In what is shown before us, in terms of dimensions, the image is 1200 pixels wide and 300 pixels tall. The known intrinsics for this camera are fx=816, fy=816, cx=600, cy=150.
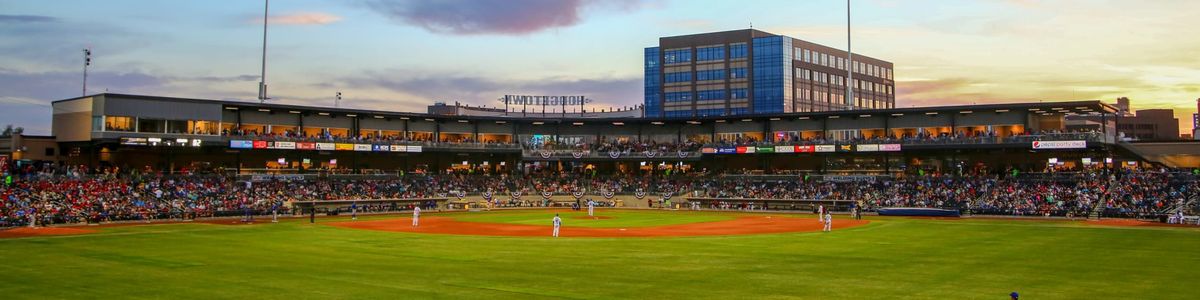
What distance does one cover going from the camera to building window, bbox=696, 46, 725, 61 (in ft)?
399

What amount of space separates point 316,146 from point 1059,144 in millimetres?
65909

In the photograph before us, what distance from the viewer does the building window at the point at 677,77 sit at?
407ft

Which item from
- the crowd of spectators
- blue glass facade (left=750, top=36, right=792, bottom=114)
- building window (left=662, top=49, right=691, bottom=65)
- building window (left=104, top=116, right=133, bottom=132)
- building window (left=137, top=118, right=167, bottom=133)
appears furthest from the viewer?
building window (left=662, top=49, right=691, bottom=65)

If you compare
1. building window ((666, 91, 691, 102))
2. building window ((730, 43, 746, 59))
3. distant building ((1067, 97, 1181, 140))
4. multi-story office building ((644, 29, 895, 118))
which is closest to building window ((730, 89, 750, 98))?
multi-story office building ((644, 29, 895, 118))

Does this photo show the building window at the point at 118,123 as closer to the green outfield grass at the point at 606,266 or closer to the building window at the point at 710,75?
the green outfield grass at the point at 606,266

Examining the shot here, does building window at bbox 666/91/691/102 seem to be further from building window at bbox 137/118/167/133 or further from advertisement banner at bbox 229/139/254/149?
building window at bbox 137/118/167/133

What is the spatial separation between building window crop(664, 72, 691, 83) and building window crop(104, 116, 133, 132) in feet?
251

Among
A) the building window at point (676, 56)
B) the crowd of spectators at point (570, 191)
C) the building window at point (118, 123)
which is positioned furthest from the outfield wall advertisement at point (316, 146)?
the building window at point (676, 56)

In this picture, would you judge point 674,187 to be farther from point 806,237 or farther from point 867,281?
point 867,281

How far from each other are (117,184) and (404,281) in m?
48.0

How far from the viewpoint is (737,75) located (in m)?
121

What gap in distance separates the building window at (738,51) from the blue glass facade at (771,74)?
1474 millimetres

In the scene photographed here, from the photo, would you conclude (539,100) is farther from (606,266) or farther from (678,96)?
(606,266)

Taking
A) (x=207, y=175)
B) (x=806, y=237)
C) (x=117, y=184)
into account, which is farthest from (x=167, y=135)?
(x=806, y=237)
